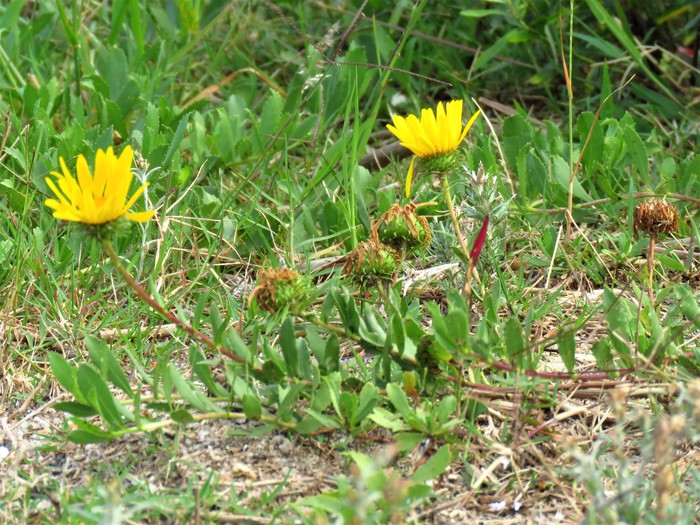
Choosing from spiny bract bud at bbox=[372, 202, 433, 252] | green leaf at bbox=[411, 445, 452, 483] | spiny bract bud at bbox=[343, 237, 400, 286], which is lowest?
Result: green leaf at bbox=[411, 445, 452, 483]

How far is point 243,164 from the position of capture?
117 inches

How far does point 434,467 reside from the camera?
1.69 m

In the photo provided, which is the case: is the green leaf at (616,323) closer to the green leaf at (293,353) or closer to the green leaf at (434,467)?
the green leaf at (434,467)

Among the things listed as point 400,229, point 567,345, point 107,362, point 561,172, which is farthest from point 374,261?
point 561,172

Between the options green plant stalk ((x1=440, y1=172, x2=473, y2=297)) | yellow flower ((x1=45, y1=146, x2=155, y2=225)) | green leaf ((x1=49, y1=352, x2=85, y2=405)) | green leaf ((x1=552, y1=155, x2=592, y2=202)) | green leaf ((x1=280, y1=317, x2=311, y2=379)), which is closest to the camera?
yellow flower ((x1=45, y1=146, x2=155, y2=225))

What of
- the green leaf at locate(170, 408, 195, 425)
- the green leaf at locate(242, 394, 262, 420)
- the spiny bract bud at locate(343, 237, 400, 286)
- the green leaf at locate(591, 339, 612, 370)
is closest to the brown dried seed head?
the green leaf at locate(591, 339, 612, 370)

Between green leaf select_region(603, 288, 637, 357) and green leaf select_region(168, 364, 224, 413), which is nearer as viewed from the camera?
green leaf select_region(168, 364, 224, 413)

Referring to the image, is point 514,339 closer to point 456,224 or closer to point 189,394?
point 456,224

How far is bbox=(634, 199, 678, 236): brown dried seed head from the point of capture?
208cm

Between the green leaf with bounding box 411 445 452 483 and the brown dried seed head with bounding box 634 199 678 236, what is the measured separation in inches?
29.3

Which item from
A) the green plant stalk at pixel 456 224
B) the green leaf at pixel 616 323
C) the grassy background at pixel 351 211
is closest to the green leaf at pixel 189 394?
the grassy background at pixel 351 211

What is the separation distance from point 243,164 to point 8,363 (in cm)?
108

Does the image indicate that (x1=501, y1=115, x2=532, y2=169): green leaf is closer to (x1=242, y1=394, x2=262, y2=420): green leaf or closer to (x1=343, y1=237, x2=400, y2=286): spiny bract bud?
(x1=343, y1=237, x2=400, y2=286): spiny bract bud

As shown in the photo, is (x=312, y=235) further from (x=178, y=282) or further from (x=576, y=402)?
(x=576, y=402)
